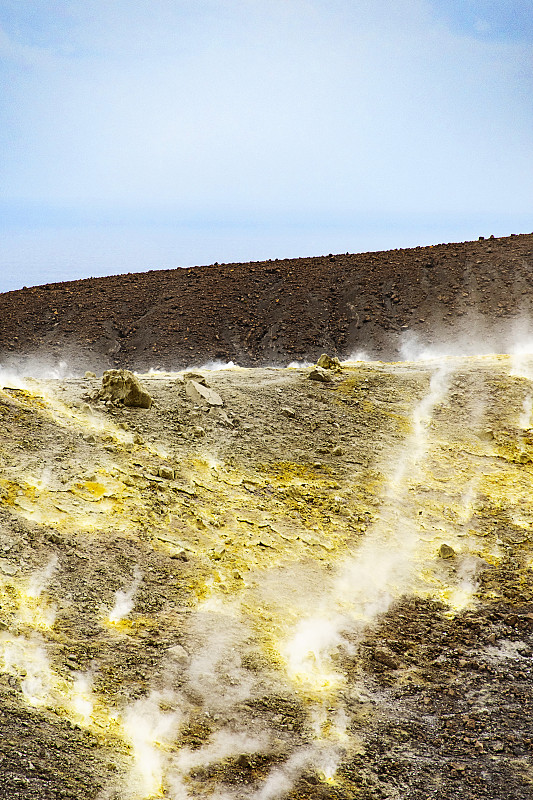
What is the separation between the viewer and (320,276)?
27.4 m

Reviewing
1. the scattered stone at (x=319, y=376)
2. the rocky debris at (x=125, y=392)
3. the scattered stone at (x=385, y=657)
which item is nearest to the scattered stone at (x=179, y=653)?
the scattered stone at (x=385, y=657)

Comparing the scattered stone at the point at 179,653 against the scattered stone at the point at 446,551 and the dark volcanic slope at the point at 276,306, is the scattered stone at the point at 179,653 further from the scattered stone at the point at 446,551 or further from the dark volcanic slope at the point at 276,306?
the dark volcanic slope at the point at 276,306

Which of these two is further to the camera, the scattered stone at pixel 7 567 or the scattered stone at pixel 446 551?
the scattered stone at pixel 446 551

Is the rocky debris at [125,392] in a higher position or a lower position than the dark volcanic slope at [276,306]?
lower

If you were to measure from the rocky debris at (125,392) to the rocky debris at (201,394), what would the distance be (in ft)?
2.55

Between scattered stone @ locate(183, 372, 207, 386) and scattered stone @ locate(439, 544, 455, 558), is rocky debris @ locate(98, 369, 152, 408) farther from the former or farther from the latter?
scattered stone @ locate(439, 544, 455, 558)

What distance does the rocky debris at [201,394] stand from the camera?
11.0 meters

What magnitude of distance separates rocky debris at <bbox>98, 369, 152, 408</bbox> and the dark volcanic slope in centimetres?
1197

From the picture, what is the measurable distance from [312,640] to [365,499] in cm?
292

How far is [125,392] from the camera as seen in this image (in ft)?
34.6

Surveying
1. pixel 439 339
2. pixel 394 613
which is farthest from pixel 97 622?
pixel 439 339

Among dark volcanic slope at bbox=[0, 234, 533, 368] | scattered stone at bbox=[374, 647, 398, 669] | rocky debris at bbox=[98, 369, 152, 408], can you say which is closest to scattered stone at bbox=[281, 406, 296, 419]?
rocky debris at bbox=[98, 369, 152, 408]

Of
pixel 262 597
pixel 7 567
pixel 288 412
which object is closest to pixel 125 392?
pixel 288 412

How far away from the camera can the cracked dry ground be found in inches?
212
